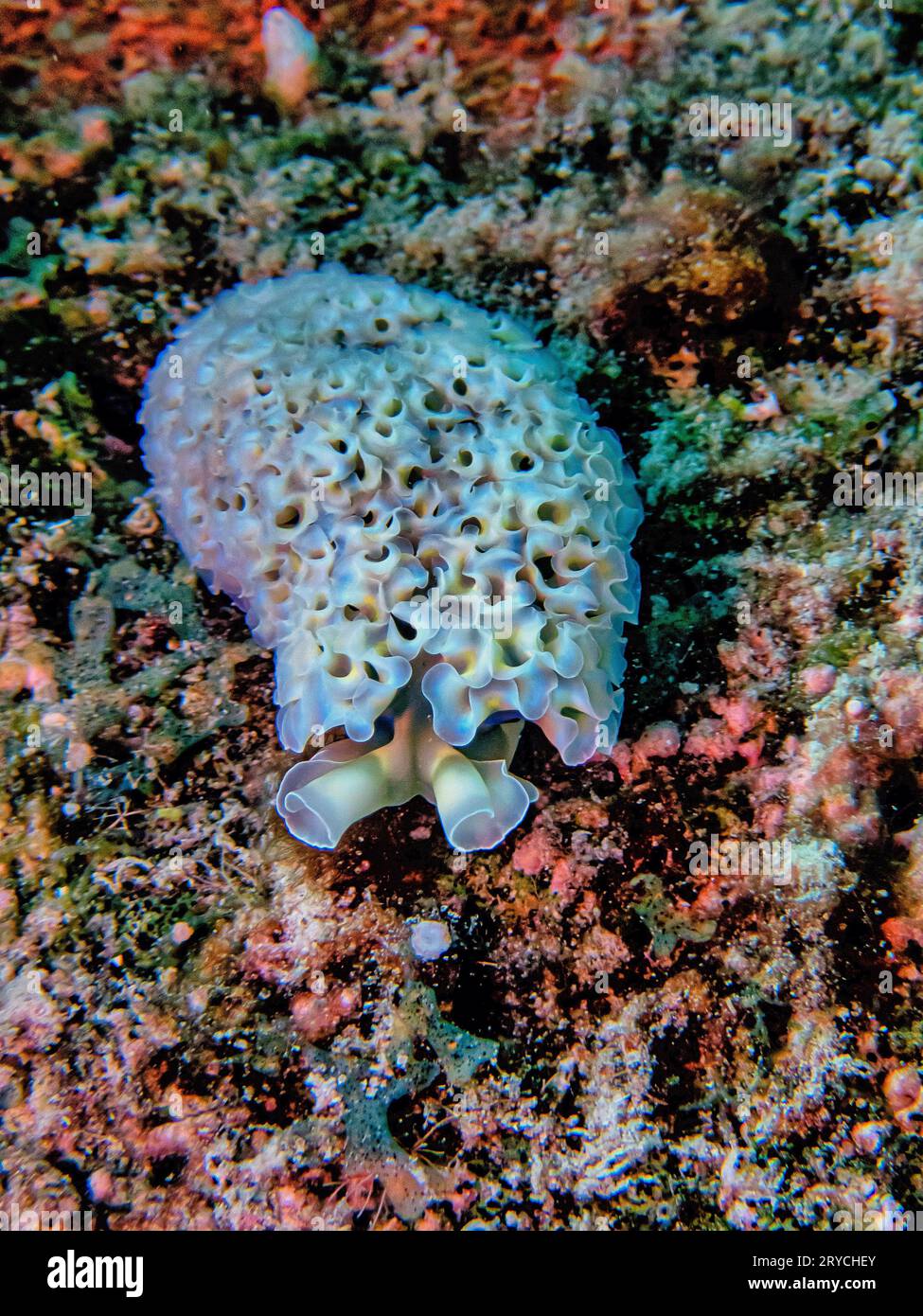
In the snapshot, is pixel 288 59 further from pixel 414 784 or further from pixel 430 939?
pixel 430 939

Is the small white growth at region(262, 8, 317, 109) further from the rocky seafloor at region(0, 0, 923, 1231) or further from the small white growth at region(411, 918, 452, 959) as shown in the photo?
the small white growth at region(411, 918, 452, 959)

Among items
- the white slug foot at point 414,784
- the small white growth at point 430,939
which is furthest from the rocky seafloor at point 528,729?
the white slug foot at point 414,784

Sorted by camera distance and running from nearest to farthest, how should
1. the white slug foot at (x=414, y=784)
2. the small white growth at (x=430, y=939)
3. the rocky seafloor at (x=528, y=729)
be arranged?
the rocky seafloor at (x=528, y=729) < the white slug foot at (x=414, y=784) < the small white growth at (x=430, y=939)

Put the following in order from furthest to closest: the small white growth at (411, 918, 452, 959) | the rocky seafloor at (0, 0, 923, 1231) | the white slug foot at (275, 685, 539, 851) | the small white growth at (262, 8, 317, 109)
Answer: the small white growth at (262, 8, 317, 109) → the small white growth at (411, 918, 452, 959) → the white slug foot at (275, 685, 539, 851) → the rocky seafloor at (0, 0, 923, 1231)

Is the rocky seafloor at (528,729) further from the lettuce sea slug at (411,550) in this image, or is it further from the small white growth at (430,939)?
the lettuce sea slug at (411,550)

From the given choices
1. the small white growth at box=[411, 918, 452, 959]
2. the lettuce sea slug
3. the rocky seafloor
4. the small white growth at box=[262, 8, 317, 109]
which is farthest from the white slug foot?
the small white growth at box=[262, 8, 317, 109]

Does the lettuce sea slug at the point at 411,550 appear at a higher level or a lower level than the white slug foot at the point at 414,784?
higher

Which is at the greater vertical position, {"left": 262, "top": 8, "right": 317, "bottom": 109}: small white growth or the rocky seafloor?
{"left": 262, "top": 8, "right": 317, "bottom": 109}: small white growth
